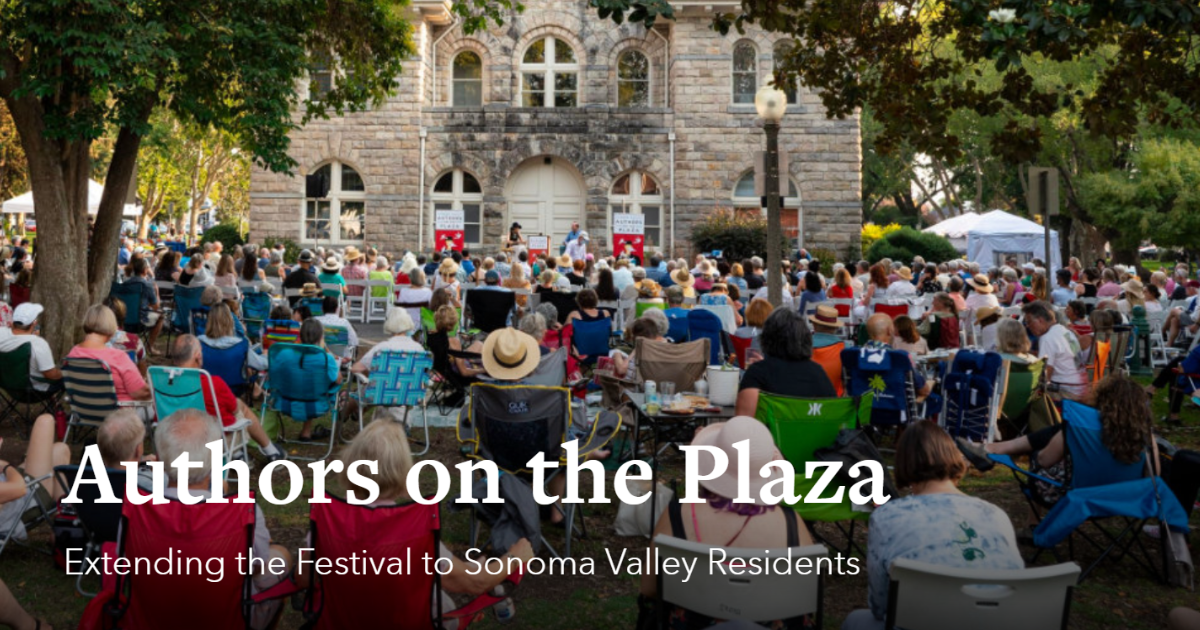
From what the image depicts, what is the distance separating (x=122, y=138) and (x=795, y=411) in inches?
367

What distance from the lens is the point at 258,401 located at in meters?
10.7

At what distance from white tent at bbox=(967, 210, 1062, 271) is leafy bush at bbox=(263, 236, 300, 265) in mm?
16772

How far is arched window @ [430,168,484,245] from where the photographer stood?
26938mm

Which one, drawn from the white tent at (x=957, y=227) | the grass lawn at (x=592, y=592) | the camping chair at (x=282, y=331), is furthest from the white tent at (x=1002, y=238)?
the grass lawn at (x=592, y=592)

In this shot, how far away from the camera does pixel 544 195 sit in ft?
89.4

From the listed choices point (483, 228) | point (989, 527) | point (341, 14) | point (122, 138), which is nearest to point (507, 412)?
point (989, 527)

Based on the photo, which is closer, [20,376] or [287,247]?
[20,376]

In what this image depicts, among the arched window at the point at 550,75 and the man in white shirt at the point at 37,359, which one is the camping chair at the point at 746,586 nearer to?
the man in white shirt at the point at 37,359

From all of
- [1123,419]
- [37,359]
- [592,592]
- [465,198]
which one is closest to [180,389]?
[37,359]

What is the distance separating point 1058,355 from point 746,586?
267 inches

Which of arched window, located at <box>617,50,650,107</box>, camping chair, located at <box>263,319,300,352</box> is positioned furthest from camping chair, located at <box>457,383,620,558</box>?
arched window, located at <box>617,50,650,107</box>

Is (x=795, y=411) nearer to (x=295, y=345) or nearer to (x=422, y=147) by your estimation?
(x=295, y=345)

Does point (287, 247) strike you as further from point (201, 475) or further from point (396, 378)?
point (201, 475)

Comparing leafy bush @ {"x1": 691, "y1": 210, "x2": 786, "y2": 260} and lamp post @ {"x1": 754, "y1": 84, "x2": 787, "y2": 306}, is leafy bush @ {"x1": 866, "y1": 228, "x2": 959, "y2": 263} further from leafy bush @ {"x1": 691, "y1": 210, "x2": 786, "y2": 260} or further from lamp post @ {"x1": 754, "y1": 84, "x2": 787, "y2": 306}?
lamp post @ {"x1": 754, "y1": 84, "x2": 787, "y2": 306}
